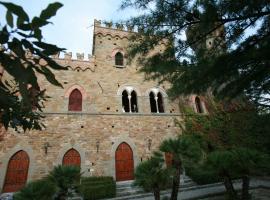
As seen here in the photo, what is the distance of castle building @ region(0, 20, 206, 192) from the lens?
9.96 m

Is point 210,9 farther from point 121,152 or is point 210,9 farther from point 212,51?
point 121,152

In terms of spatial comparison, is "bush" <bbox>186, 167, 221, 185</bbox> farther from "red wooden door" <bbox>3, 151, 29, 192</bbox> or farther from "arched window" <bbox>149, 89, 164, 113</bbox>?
"red wooden door" <bbox>3, 151, 29, 192</bbox>

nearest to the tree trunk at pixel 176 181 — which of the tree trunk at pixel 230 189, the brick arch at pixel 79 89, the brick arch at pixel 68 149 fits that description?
the tree trunk at pixel 230 189

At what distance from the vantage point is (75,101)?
12070mm

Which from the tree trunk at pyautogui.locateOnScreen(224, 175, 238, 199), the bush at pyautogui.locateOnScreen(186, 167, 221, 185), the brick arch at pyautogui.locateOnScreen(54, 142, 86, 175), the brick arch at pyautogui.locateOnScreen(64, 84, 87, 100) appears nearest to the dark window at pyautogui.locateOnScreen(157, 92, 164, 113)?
the bush at pyautogui.locateOnScreen(186, 167, 221, 185)

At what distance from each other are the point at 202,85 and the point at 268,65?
3.17 ft

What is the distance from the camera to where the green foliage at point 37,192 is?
4855 millimetres

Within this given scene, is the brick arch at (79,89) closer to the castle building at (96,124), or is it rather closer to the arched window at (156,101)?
the castle building at (96,124)

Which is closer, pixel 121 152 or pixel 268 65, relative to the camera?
pixel 268 65

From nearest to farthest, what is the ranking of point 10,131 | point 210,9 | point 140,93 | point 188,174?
point 210,9
point 10,131
point 188,174
point 140,93

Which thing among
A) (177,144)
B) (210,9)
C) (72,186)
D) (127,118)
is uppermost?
(127,118)

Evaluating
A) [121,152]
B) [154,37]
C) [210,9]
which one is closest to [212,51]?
[210,9]

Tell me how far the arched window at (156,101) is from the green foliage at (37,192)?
9.34 m

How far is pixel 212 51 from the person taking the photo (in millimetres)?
3174
